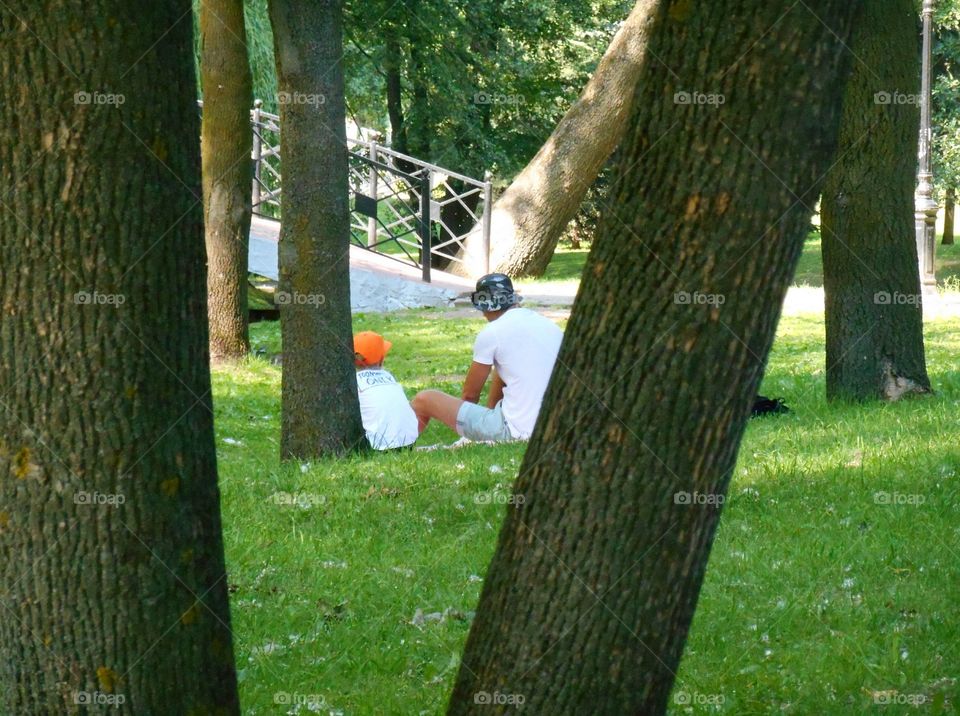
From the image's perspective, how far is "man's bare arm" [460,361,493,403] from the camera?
8484 mm

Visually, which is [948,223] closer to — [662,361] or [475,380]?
[475,380]

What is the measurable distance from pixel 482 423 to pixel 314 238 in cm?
177

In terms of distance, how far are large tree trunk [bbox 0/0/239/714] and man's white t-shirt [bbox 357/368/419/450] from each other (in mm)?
5184

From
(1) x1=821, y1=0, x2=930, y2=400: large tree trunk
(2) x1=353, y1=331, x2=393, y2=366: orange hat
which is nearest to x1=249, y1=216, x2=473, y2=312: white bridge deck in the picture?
(2) x1=353, y1=331, x2=393, y2=366: orange hat

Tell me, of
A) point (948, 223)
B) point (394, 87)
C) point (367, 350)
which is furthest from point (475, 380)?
point (948, 223)

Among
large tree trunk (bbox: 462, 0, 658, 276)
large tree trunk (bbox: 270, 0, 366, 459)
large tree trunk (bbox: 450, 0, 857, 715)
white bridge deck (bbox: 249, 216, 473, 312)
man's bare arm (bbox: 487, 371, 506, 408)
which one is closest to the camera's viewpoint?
large tree trunk (bbox: 450, 0, 857, 715)

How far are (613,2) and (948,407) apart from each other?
22283 mm

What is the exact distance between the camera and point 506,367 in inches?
328

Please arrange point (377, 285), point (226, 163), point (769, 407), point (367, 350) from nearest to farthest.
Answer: point (769, 407)
point (367, 350)
point (226, 163)
point (377, 285)

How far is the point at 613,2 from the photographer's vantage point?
94.9 ft

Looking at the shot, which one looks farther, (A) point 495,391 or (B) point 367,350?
→ (B) point 367,350

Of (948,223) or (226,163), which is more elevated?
(226,163)

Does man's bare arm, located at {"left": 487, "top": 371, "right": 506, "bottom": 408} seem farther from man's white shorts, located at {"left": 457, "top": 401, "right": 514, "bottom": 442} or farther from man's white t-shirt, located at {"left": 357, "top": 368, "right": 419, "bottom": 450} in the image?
man's white t-shirt, located at {"left": 357, "top": 368, "right": 419, "bottom": 450}

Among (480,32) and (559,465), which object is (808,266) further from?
(559,465)
